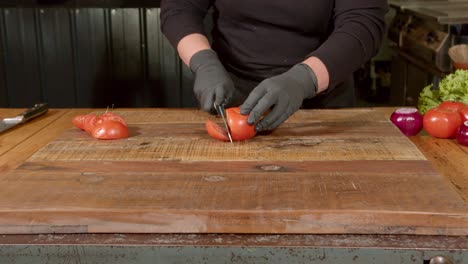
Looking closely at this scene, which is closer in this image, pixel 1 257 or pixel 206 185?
pixel 1 257

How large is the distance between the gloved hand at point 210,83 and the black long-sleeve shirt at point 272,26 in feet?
0.79

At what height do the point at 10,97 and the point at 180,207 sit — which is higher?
the point at 180,207

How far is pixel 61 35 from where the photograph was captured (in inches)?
147

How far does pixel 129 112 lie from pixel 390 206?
3.67 ft

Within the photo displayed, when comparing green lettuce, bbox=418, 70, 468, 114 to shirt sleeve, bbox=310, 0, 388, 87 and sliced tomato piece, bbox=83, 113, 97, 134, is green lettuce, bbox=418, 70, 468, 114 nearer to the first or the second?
shirt sleeve, bbox=310, 0, 388, 87

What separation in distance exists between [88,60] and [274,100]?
2.28 meters

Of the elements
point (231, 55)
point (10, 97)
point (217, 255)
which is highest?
point (231, 55)

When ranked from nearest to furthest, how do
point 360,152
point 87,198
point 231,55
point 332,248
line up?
point 332,248
point 87,198
point 360,152
point 231,55

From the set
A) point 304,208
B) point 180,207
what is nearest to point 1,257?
point 180,207

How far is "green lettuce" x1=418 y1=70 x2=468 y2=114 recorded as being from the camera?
2.09 meters

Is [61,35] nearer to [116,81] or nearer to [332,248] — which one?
[116,81]

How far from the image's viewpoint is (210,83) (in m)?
1.93

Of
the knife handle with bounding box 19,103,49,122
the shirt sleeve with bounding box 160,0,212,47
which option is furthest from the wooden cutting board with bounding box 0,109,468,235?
the shirt sleeve with bounding box 160,0,212,47

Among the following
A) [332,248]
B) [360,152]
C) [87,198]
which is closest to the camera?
[332,248]
